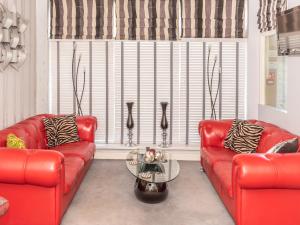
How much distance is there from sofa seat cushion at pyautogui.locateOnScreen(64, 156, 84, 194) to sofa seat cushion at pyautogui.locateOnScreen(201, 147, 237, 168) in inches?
65.5

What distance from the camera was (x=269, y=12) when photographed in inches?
227

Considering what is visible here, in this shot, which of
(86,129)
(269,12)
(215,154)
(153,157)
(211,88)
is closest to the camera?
(153,157)

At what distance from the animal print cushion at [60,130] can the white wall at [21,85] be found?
0.55 metres

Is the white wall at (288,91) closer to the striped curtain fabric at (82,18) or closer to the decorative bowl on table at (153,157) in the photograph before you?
the decorative bowl on table at (153,157)

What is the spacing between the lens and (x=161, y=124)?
6957 millimetres

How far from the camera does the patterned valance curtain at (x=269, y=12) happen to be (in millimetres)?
5324

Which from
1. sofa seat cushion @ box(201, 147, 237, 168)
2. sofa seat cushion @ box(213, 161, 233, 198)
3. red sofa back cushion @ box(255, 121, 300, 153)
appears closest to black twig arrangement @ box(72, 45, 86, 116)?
sofa seat cushion @ box(201, 147, 237, 168)

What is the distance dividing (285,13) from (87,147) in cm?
325

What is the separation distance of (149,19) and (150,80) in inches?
43.3

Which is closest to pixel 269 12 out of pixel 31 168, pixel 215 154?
pixel 215 154

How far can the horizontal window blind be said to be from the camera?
23.2 ft

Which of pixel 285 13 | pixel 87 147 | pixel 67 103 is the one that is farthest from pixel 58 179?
pixel 67 103

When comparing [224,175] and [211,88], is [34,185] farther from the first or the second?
[211,88]

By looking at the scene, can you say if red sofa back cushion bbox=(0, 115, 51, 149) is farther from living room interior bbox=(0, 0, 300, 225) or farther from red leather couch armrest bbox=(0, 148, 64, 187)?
red leather couch armrest bbox=(0, 148, 64, 187)
